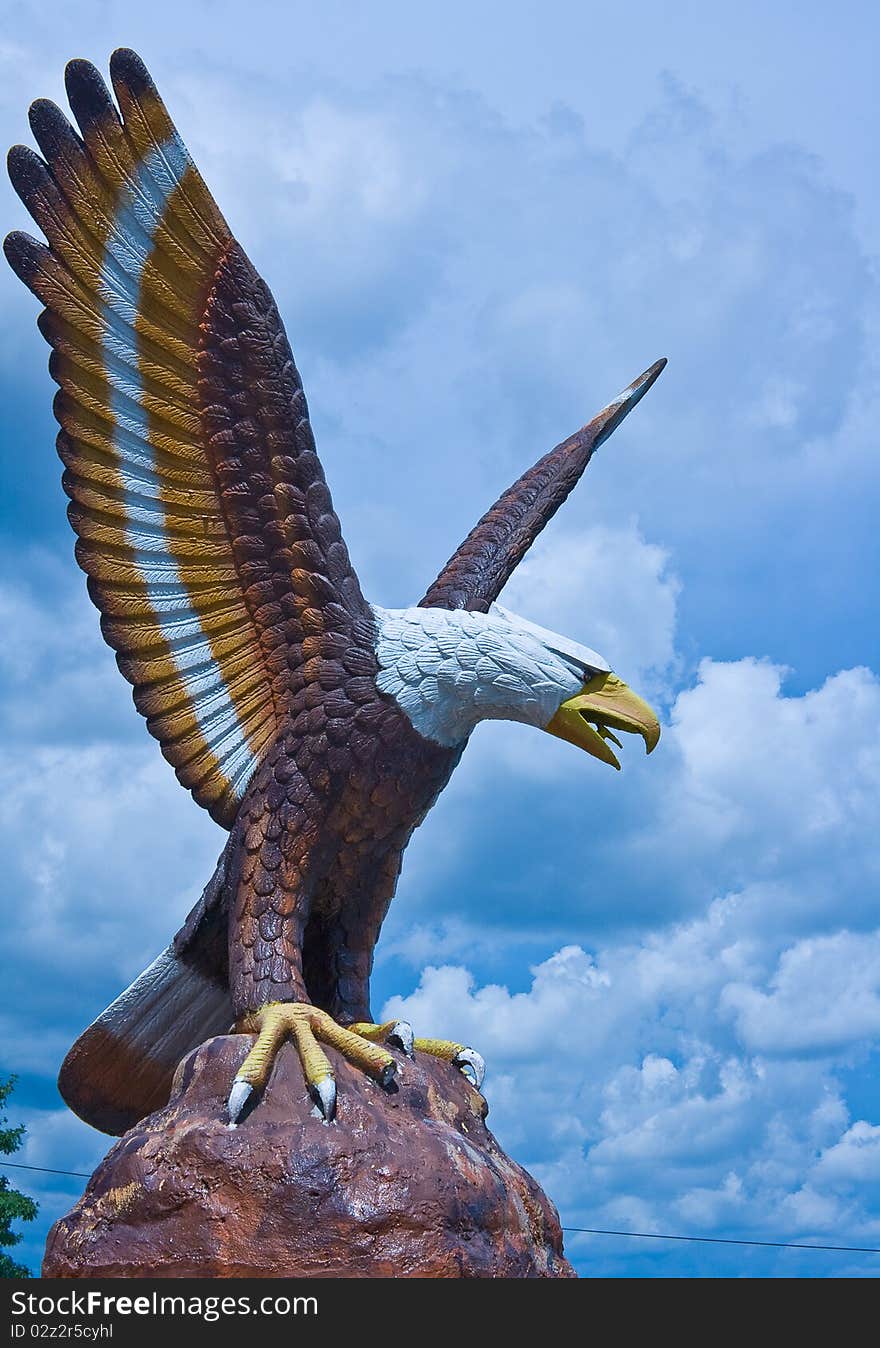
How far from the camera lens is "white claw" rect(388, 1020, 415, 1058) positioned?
15.2ft

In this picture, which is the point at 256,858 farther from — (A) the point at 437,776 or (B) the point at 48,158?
(B) the point at 48,158

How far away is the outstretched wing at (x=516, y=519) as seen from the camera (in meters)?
5.86

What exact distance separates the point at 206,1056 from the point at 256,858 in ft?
2.46

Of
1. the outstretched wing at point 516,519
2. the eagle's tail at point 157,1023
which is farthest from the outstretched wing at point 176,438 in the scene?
the outstretched wing at point 516,519

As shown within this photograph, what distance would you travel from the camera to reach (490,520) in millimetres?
6258

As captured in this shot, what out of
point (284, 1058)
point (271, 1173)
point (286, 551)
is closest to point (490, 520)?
point (286, 551)

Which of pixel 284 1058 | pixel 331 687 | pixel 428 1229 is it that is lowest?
pixel 428 1229

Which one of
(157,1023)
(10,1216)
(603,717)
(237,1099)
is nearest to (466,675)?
(603,717)

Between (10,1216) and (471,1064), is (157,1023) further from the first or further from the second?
(10,1216)

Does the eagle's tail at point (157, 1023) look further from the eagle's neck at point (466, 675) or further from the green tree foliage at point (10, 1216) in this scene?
the green tree foliage at point (10, 1216)

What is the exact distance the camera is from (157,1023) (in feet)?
17.4

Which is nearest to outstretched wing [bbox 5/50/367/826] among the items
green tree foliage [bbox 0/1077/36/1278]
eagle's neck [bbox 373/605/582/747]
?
eagle's neck [bbox 373/605/582/747]
